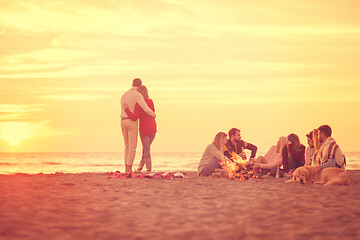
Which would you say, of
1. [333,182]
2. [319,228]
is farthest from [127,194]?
[333,182]

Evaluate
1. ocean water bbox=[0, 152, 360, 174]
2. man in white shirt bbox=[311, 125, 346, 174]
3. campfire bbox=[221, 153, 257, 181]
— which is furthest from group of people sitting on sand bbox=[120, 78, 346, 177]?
ocean water bbox=[0, 152, 360, 174]

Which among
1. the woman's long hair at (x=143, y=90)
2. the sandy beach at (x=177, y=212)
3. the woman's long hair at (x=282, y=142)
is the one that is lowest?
the sandy beach at (x=177, y=212)

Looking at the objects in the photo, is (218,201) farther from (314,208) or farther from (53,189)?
(53,189)

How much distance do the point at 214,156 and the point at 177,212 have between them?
6203mm

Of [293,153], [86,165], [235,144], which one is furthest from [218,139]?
[86,165]

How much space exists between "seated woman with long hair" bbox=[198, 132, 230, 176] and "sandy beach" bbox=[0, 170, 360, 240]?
2662 millimetres

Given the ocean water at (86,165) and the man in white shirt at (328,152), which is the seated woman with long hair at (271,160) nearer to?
the man in white shirt at (328,152)

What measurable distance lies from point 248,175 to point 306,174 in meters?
2.07

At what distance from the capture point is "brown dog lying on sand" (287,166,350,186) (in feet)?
34.3

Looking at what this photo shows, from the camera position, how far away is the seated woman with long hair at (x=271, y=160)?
12820mm

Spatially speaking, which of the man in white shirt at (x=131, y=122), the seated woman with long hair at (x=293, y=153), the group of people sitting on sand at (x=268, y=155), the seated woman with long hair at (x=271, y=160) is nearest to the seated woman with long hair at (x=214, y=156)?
the group of people sitting on sand at (x=268, y=155)

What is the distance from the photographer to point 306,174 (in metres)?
11.0

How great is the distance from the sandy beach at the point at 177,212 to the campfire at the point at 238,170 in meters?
2.48

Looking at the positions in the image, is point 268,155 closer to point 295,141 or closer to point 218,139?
point 295,141
